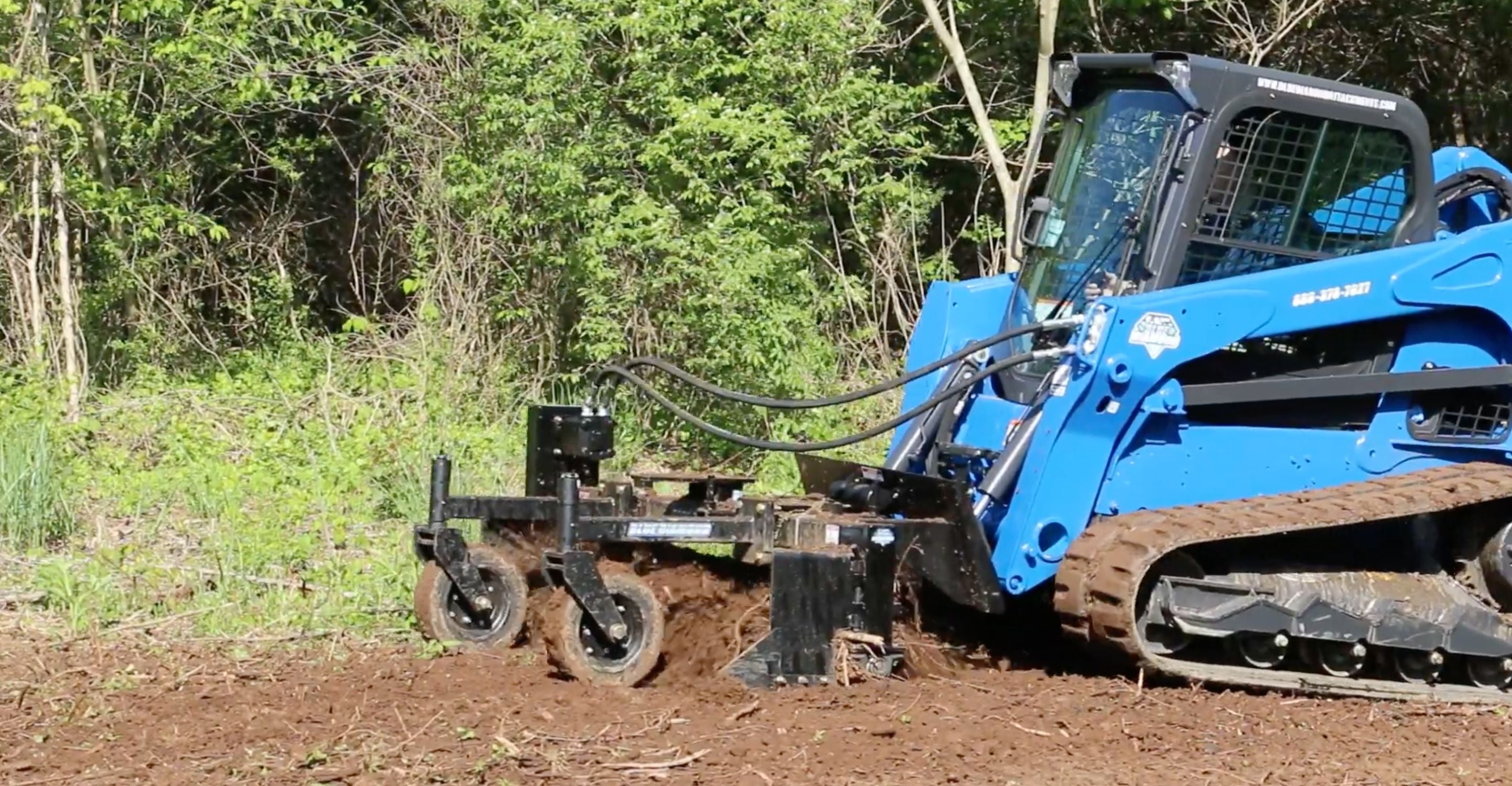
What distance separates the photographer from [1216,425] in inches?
269

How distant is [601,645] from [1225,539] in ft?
7.34

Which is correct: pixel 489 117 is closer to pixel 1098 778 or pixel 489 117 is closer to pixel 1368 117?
A: pixel 1368 117

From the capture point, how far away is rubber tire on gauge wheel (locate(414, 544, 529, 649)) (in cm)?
691

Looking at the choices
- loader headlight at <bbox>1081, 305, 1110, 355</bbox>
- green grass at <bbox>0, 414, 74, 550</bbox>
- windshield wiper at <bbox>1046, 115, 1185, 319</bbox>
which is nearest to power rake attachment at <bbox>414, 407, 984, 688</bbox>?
loader headlight at <bbox>1081, 305, 1110, 355</bbox>

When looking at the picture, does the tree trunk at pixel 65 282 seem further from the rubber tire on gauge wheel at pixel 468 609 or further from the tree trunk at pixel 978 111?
the rubber tire on gauge wheel at pixel 468 609

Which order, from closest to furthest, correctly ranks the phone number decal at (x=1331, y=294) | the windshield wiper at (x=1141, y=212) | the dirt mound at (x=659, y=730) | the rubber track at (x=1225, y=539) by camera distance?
the dirt mound at (x=659, y=730) < the rubber track at (x=1225, y=539) < the phone number decal at (x=1331, y=294) < the windshield wiper at (x=1141, y=212)

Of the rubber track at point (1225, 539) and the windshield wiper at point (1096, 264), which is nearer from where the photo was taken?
the rubber track at point (1225, 539)

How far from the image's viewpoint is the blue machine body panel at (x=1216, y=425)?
6.47 meters

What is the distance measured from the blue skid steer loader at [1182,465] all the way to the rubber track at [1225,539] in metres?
0.01

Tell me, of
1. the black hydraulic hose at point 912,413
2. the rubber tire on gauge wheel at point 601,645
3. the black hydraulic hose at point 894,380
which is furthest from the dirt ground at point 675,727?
the black hydraulic hose at point 894,380

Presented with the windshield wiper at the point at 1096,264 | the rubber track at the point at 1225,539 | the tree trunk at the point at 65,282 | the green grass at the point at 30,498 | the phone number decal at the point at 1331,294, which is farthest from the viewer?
the tree trunk at the point at 65,282

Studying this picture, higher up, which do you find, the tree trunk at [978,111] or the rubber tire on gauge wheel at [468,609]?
the tree trunk at [978,111]

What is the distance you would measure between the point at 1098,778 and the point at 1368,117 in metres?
3.08

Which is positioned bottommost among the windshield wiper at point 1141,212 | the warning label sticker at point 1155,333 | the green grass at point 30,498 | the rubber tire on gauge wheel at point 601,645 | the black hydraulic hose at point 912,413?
the rubber tire on gauge wheel at point 601,645
